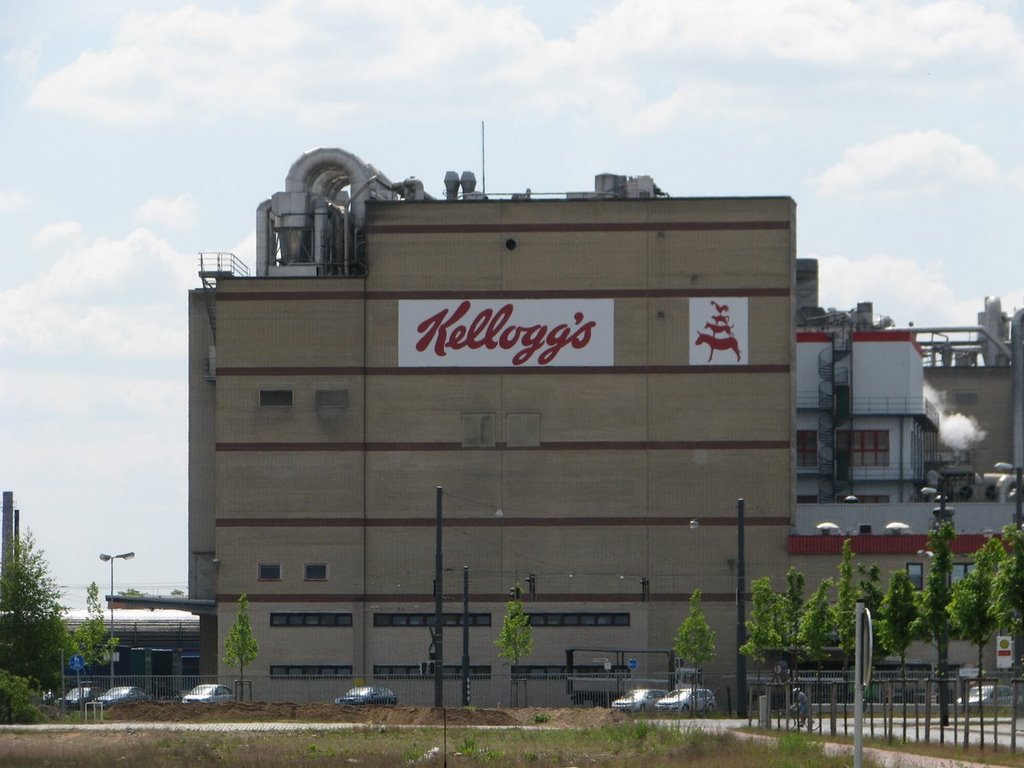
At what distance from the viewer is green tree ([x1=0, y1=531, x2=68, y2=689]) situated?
6769 centimetres

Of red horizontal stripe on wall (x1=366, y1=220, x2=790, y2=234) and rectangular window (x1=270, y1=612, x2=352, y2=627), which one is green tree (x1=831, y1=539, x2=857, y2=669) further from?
rectangular window (x1=270, y1=612, x2=352, y2=627)

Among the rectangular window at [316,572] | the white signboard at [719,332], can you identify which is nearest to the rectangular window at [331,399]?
the rectangular window at [316,572]

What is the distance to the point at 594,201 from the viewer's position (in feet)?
261

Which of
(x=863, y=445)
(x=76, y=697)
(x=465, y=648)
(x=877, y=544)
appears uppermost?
(x=863, y=445)

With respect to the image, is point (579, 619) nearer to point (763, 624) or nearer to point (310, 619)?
point (763, 624)

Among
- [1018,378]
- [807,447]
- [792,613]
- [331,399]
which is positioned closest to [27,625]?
[331,399]

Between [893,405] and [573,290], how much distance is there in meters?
22.6

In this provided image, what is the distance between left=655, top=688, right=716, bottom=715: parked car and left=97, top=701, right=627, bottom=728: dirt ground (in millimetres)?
5179

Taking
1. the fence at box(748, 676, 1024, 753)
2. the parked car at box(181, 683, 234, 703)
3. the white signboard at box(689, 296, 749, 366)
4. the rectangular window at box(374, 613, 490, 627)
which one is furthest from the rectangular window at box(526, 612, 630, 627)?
the parked car at box(181, 683, 234, 703)

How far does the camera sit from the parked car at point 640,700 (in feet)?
223

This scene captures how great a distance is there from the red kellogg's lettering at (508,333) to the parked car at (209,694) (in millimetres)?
17760

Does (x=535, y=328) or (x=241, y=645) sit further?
(x=535, y=328)

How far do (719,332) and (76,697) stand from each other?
3212cm

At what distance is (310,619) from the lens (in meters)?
79.5
